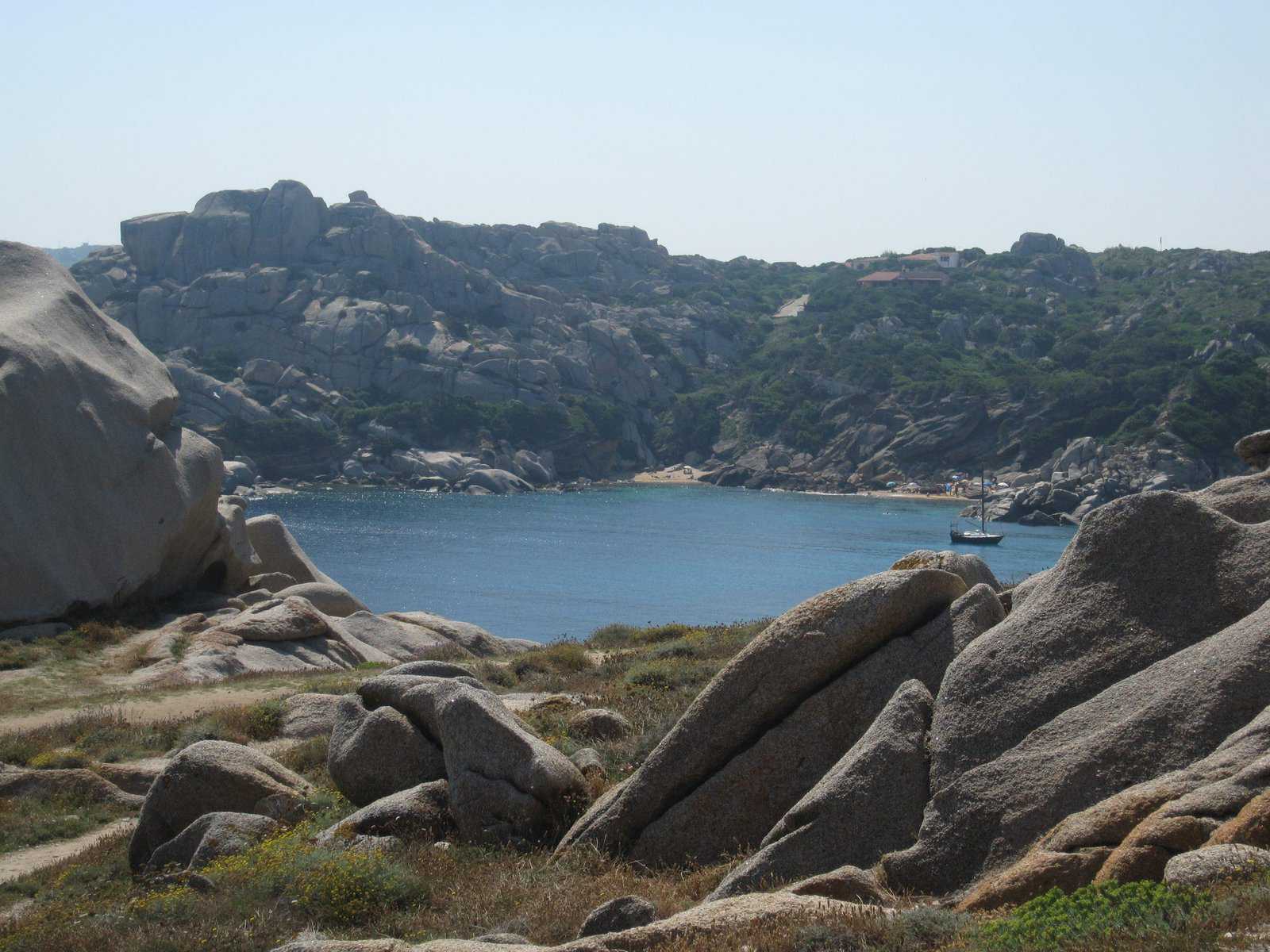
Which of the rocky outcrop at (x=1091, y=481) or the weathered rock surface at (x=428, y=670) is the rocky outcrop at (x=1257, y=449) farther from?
the rocky outcrop at (x=1091, y=481)

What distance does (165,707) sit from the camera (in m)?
20.0

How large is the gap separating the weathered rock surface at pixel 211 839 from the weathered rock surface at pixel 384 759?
108 cm

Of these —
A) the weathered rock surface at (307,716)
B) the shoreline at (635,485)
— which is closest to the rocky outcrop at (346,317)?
the shoreline at (635,485)

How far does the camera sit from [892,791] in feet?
28.6

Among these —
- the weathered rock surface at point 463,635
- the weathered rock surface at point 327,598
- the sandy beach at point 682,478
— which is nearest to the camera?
the weathered rock surface at point 463,635

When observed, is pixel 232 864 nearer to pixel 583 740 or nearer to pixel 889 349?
pixel 583 740

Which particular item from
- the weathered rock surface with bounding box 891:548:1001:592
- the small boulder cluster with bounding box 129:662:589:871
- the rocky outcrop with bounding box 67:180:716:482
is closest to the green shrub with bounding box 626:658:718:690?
the small boulder cluster with bounding box 129:662:589:871

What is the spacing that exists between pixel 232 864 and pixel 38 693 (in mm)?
13754

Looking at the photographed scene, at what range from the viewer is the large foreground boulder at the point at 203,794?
11922mm

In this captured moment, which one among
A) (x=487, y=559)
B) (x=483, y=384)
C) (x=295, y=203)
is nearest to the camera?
(x=487, y=559)

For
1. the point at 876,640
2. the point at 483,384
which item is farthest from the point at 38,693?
the point at 483,384

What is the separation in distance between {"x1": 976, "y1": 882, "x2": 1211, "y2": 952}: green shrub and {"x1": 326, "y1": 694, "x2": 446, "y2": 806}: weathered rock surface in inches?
283

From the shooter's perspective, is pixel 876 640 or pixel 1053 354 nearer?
pixel 876 640

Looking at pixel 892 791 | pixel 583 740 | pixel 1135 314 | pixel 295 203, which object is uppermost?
pixel 295 203
